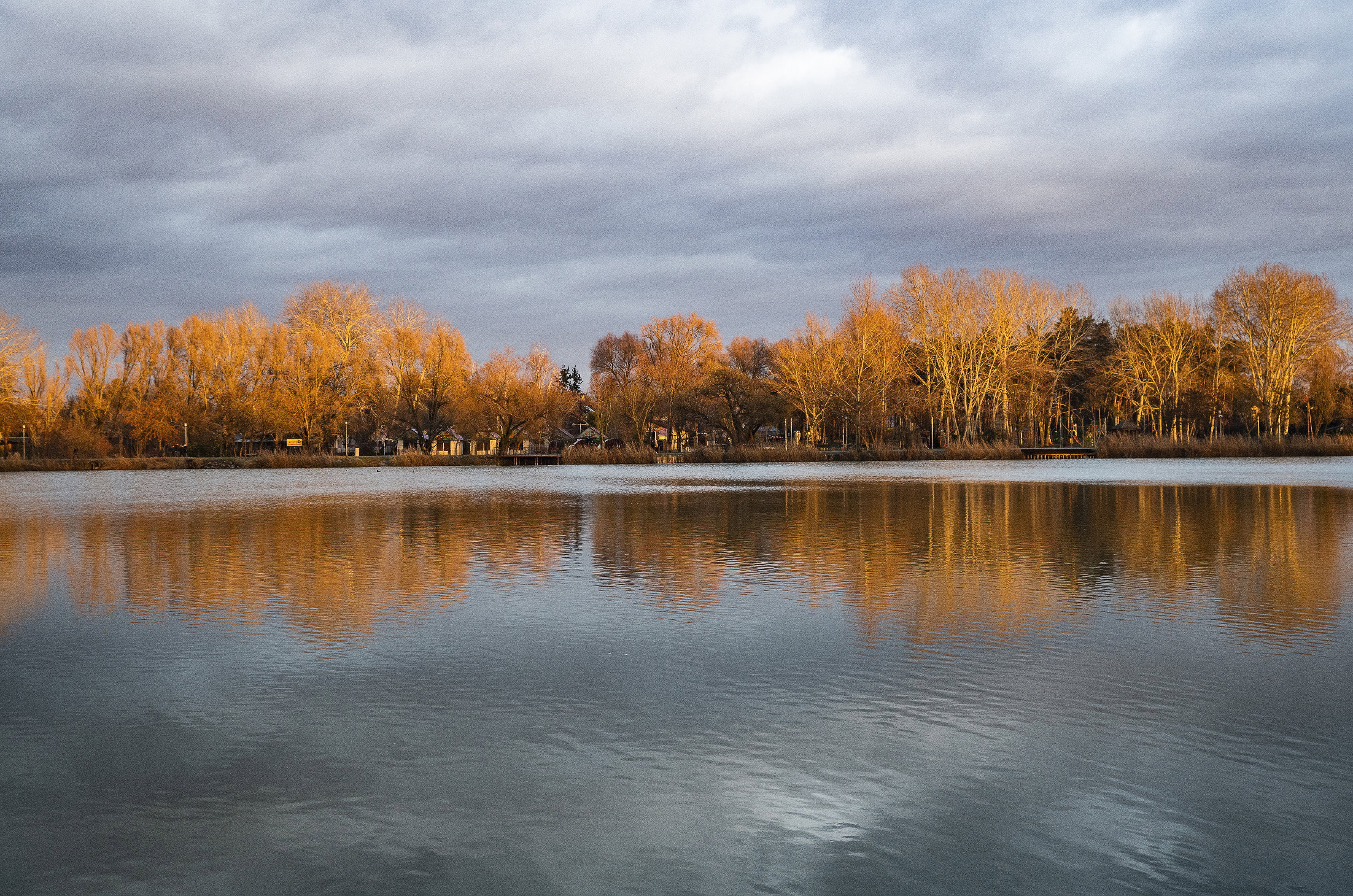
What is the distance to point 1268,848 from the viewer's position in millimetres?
4363

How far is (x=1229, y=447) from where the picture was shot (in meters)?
60.8

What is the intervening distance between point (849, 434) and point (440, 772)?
8494cm

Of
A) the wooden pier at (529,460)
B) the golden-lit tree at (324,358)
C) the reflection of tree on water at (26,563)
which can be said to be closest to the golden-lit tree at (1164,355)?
the wooden pier at (529,460)

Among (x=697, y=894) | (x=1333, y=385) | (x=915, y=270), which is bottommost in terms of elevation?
(x=697, y=894)

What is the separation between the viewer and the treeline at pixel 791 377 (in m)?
69.7

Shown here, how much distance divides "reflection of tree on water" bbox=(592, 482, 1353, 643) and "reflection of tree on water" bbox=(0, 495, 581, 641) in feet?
5.85

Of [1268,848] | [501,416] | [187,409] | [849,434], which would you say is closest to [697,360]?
[849,434]

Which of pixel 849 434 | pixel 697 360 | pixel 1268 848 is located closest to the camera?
pixel 1268 848

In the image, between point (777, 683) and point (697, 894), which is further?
point (777, 683)

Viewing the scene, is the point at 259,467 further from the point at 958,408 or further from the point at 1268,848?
the point at 1268,848

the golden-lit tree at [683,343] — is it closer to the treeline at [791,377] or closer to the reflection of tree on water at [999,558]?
the treeline at [791,377]

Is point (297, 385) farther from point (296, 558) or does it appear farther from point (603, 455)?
point (296, 558)

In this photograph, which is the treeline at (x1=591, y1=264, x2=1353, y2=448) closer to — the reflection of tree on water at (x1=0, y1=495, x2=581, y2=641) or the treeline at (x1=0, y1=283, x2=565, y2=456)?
the treeline at (x1=0, y1=283, x2=565, y2=456)

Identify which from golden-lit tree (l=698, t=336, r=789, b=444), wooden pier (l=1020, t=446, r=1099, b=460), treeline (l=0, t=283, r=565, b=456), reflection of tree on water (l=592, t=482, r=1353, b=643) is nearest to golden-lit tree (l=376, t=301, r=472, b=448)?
treeline (l=0, t=283, r=565, b=456)
